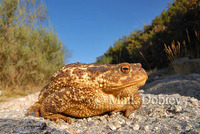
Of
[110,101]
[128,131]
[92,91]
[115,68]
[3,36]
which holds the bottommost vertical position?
[128,131]

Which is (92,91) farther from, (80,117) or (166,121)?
(166,121)

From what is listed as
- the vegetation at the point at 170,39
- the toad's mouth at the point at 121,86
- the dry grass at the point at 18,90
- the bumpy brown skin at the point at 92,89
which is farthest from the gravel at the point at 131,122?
the dry grass at the point at 18,90

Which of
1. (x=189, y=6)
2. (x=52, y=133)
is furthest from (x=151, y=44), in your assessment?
(x=52, y=133)

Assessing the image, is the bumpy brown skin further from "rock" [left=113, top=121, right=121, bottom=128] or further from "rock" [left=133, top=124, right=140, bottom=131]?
"rock" [left=133, top=124, right=140, bottom=131]

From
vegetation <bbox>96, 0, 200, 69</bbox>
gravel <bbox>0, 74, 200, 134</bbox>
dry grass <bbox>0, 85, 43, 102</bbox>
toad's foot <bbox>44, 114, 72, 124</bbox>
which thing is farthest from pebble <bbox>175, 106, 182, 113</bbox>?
dry grass <bbox>0, 85, 43, 102</bbox>

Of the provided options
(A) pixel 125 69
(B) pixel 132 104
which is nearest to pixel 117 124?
(B) pixel 132 104

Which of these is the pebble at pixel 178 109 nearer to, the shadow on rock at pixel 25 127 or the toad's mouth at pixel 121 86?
the toad's mouth at pixel 121 86

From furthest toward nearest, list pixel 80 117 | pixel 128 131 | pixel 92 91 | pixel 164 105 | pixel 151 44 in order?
pixel 151 44
pixel 164 105
pixel 80 117
pixel 92 91
pixel 128 131

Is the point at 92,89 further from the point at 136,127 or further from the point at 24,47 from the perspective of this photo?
the point at 24,47
